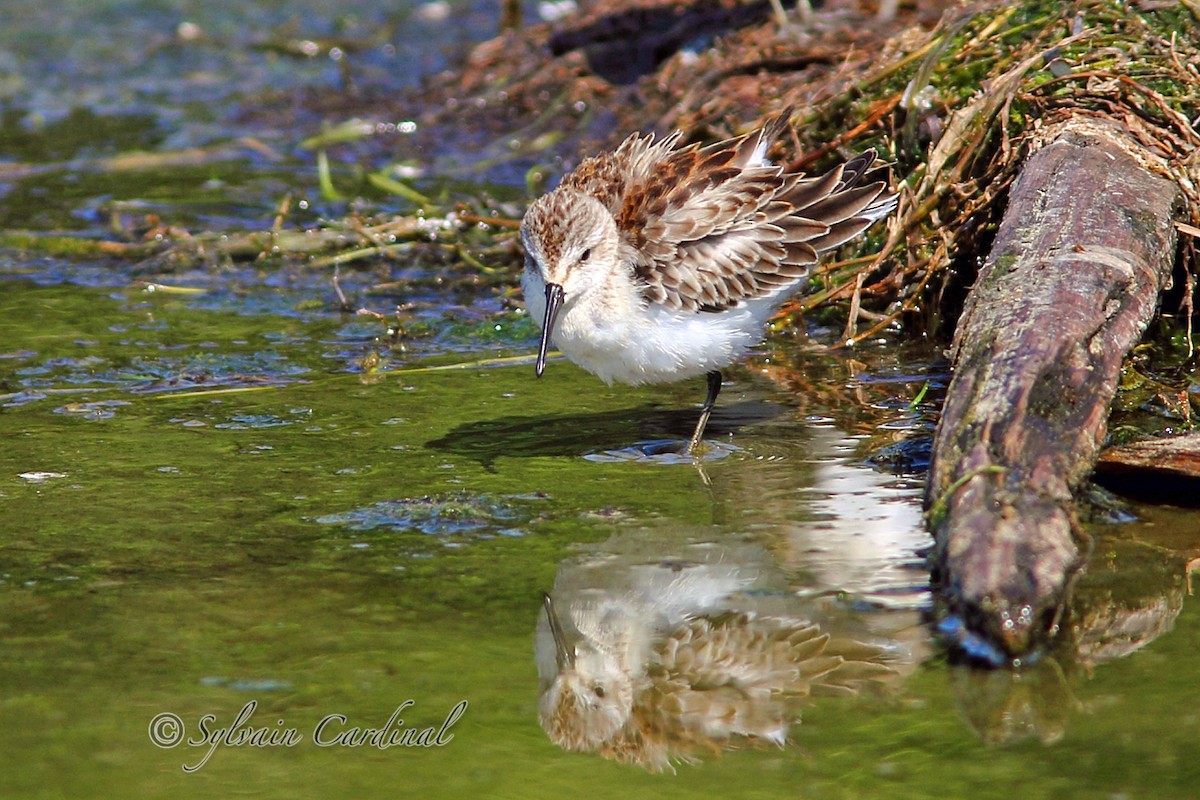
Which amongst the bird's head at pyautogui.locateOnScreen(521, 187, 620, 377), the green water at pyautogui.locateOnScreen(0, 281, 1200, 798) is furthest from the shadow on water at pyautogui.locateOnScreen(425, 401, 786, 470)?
the bird's head at pyautogui.locateOnScreen(521, 187, 620, 377)

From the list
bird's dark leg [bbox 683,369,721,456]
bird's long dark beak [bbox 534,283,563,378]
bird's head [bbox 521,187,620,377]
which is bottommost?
bird's dark leg [bbox 683,369,721,456]

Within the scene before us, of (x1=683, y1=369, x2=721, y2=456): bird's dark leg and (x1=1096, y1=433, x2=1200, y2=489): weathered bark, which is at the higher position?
(x1=1096, y1=433, x2=1200, y2=489): weathered bark

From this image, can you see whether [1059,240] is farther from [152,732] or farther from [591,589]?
[152,732]

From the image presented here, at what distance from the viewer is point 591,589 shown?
454 cm

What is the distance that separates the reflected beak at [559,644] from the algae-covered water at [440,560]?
0.05 m

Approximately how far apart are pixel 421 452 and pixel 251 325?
2.37 m

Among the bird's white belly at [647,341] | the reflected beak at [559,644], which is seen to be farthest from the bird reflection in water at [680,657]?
the bird's white belly at [647,341]

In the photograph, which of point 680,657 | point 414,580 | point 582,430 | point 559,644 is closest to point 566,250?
point 582,430

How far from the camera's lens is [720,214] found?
19.7 feet

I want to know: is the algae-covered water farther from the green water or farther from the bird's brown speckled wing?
the bird's brown speckled wing

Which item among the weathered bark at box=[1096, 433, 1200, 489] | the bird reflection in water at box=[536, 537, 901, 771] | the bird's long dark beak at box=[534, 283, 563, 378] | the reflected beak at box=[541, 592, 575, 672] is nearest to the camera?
the bird reflection in water at box=[536, 537, 901, 771]

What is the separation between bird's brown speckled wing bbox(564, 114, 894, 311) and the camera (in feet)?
19.2

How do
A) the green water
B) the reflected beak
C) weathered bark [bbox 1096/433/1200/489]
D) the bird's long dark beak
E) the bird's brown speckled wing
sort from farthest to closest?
the bird's brown speckled wing < the bird's long dark beak < weathered bark [bbox 1096/433/1200/489] < the reflected beak < the green water

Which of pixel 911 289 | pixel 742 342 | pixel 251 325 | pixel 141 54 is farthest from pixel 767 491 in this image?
pixel 141 54
